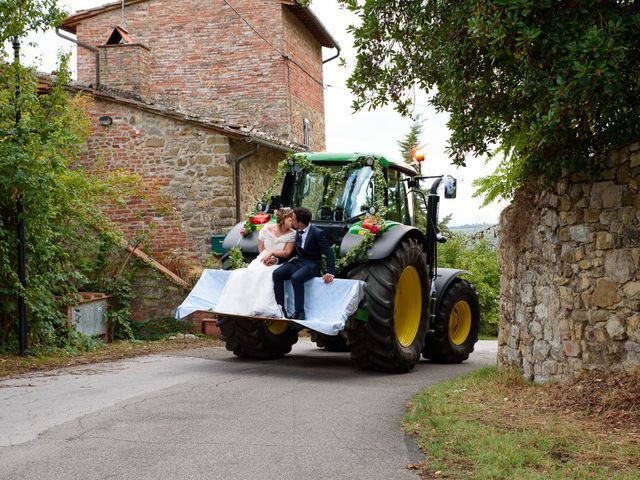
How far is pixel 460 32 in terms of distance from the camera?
7.46 meters

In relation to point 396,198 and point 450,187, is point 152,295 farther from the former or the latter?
point 450,187

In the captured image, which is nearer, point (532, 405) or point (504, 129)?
point (532, 405)

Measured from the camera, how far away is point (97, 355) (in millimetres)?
11094

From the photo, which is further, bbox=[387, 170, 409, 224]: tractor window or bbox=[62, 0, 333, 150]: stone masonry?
bbox=[62, 0, 333, 150]: stone masonry

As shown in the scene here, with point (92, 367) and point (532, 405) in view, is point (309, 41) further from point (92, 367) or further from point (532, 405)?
point (532, 405)

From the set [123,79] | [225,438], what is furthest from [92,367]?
[123,79]

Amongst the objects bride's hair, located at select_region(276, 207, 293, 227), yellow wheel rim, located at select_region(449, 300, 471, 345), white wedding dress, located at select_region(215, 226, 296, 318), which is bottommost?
yellow wheel rim, located at select_region(449, 300, 471, 345)

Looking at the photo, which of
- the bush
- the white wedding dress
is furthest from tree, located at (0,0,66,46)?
the bush

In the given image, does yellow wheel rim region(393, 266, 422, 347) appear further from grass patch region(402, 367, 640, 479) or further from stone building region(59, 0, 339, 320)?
stone building region(59, 0, 339, 320)

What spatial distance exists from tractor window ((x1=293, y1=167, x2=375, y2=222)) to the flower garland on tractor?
38 millimetres

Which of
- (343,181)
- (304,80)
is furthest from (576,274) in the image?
(304,80)

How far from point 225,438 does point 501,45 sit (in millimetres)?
3729

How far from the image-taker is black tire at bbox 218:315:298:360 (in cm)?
1010

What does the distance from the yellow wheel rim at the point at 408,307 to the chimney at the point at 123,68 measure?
11382mm
